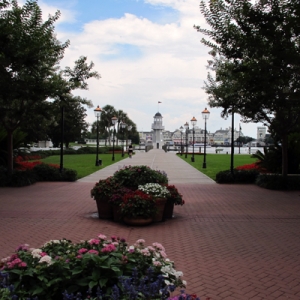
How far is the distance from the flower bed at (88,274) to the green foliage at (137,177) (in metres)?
6.22

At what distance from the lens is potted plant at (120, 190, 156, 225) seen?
328 inches

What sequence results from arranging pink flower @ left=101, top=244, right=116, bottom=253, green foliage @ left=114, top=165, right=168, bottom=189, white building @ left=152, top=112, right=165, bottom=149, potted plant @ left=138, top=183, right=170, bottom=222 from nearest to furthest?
pink flower @ left=101, top=244, right=116, bottom=253 < potted plant @ left=138, top=183, right=170, bottom=222 < green foliage @ left=114, top=165, right=168, bottom=189 < white building @ left=152, top=112, right=165, bottom=149

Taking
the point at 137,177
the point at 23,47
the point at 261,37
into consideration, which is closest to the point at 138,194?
the point at 137,177

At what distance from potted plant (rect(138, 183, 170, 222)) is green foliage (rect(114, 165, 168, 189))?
27.3 inches

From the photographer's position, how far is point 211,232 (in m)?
7.98

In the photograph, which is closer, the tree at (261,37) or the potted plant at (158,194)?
the tree at (261,37)

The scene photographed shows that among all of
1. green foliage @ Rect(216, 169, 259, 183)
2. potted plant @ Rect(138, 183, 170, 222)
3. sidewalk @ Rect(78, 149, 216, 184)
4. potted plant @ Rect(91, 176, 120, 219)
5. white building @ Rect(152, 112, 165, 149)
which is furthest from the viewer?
white building @ Rect(152, 112, 165, 149)

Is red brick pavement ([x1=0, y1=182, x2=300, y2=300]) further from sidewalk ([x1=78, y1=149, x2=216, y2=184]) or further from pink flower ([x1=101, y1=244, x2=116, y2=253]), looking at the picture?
sidewalk ([x1=78, y1=149, x2=216, y2=184])

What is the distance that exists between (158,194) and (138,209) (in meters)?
0.82

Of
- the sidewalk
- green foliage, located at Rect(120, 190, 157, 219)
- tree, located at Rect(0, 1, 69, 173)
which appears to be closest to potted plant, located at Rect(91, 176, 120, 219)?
green foliage, located at Rect(120, 190, 157, 219)

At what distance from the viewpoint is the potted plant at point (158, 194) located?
28.7 ft

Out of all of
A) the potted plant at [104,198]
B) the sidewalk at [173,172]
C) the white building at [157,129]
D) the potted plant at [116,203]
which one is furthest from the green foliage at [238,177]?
the white building at [157,129]

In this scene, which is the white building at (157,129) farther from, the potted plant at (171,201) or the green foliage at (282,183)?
the potted plant at (171,201)

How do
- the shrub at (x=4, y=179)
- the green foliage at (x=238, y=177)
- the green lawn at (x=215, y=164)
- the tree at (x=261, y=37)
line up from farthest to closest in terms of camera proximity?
the green lawn at (x=215, y=164) → the green foliage at (x=238, y=177) → the shrub at (x=4, y=179) → the tree at (x=261, y=37)
